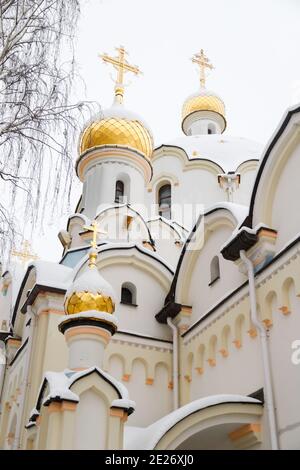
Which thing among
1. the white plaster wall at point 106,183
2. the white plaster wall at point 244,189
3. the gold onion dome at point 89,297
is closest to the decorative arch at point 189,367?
the gold onion dome at point 89,297

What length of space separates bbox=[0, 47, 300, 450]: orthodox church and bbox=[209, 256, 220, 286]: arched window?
0.09 feet

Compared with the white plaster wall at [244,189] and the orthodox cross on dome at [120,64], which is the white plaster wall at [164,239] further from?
the orthodox cross on dome at [120,64]

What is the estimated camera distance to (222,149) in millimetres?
17969

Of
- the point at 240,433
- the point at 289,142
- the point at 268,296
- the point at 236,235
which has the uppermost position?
the point at 289,142

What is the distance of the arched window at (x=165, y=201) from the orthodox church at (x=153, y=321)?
4.29 feet

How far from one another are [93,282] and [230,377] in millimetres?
Answer: 2468

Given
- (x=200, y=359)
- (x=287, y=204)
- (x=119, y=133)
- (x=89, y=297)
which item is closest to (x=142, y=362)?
(x=200, y=359)

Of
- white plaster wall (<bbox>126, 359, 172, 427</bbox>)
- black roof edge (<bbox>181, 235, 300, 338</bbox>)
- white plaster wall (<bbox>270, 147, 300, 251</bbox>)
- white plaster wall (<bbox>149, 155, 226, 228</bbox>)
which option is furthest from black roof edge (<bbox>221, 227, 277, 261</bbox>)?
white plaster wall (<bbox>149, 155, 226, 228</bbox>)

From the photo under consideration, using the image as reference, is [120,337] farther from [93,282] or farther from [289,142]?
[289,142]

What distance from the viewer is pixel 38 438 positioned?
6051mm

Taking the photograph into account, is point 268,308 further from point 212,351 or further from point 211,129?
point 211,129

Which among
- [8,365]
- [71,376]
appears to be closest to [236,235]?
[71,376]

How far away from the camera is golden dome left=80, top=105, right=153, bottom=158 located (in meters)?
13.7

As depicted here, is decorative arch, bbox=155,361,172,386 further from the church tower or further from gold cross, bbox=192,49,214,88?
gold cross, bbox=192,49,214,88
